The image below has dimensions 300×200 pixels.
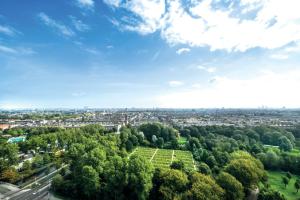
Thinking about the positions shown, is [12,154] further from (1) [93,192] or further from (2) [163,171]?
(2) [163,171]

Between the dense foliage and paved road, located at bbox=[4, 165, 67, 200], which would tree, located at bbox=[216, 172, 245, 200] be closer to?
the dense foliage

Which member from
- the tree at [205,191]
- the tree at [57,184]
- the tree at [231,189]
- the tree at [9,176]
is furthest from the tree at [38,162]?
the tree at [231,189]

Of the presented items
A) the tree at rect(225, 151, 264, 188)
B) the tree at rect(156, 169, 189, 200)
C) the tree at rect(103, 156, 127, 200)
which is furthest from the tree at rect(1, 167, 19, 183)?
the tree at rect(225, 151, 264, 188)

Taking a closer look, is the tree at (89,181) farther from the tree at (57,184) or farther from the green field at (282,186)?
the green field at (282,186)

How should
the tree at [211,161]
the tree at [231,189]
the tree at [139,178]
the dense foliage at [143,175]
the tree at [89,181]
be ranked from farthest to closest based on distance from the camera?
1. the tree at [211,161]
2. the tree at [89,181]
3. the tree at [139,178]
4. the dense foliage at [143,175]
5. the tree at [231,189]

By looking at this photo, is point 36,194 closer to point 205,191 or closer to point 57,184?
point 57,184

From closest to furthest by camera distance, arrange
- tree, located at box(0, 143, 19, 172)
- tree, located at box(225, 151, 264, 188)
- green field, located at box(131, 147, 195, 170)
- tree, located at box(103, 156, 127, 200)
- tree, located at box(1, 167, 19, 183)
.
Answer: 1. tree, located at box(103, 156, 127, 200)
2. tree, located at box(225, 151, 264, 188)
3. tree, located at box(1, 167, 19, 183)
4. tree, located at box(0, 143, 19, 172)
5. green field, located at box(131, 147, 195, 170)
